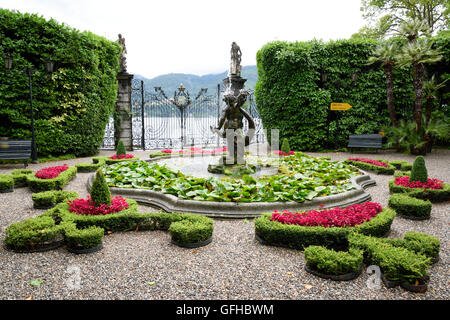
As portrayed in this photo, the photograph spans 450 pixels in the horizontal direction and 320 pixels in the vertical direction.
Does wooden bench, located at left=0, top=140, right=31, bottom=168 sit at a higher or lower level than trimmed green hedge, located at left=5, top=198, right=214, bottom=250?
higher

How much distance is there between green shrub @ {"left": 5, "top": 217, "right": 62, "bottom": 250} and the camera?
379 cm

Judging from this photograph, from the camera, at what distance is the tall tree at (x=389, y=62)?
12.6m

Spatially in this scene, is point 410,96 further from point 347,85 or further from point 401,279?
point 401,279

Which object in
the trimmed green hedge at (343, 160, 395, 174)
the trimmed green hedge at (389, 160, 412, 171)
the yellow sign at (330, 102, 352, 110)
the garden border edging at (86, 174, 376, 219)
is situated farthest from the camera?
the yellow sign at (330, 102, 352, 110)

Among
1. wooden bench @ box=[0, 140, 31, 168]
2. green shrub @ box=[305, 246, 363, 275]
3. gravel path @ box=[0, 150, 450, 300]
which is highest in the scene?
wooden bench @ box=[0, 140, 31, 168]

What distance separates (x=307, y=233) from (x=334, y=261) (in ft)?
2.45

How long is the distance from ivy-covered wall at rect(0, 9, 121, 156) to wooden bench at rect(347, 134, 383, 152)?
1147 centimetres

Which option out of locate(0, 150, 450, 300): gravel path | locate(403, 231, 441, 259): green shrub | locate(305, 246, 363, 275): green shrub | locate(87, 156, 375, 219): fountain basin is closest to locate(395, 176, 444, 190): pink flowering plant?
locate(87, 156, 375, 219): fountain basin

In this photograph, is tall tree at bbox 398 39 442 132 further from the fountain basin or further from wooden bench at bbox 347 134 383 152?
the fountain basin

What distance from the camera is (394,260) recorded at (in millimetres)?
3080

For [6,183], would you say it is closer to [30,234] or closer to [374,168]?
[30,234]

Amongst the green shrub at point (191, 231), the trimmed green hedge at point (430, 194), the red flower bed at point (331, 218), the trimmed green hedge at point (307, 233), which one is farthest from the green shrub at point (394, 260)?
the trimmed green hedge at point (430, 194)
